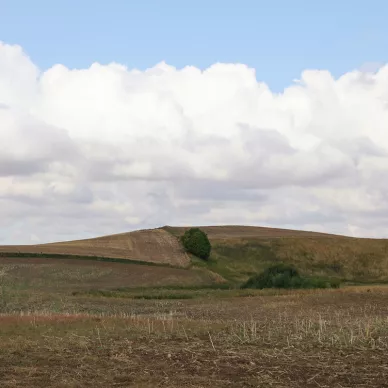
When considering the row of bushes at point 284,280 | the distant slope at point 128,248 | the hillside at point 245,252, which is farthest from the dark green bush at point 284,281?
the distant slope at point 128,248

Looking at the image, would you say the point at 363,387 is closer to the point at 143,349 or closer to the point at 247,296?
the point at 143,349

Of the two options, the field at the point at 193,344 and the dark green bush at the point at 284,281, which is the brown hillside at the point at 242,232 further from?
the field at the point at 193,344

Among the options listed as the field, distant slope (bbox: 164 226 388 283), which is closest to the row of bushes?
the field

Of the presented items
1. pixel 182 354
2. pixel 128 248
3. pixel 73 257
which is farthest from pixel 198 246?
pixel 182 354

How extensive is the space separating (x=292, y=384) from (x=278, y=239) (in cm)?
9829

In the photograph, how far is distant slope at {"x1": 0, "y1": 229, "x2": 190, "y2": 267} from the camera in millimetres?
90562

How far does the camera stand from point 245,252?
10538 centimetres

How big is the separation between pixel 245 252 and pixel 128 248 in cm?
2007

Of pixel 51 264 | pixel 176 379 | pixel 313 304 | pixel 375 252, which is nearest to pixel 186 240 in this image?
pixel 51 264

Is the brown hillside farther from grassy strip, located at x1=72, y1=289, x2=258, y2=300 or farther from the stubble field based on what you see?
the stubble field

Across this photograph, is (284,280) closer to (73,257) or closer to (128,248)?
(73,257)

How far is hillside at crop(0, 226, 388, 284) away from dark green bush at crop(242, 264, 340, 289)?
43.2 ft

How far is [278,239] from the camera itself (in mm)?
112938

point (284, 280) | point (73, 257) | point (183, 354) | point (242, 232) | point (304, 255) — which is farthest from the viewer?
point (242, 232)
